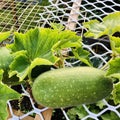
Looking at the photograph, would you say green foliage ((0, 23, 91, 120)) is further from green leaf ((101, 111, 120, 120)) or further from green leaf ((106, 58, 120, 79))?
green leaf ((101, 111, 120, 120))

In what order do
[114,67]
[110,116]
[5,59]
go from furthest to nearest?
[110,116] → [5,59] → [114,67]

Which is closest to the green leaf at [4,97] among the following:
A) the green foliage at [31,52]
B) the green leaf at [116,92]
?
the green foliage at [31,52]

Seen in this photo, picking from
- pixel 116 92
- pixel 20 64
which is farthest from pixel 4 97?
pixel 116 92

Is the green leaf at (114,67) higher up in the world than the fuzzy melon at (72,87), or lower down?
higher up

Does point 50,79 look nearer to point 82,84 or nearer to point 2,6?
point 82,84

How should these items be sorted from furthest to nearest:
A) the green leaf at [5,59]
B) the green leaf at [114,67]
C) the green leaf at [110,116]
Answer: the green leaf at [110,116] < the green leaf at [5,59] < the green leaf at [114,67]

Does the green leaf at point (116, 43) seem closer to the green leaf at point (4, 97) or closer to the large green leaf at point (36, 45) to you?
the large green leaf at point (36, 45)

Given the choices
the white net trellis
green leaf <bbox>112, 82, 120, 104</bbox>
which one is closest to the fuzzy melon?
green leaf <bbox>112, 82, 120, 104</bbox>

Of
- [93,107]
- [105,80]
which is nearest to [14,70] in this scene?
[105,80]

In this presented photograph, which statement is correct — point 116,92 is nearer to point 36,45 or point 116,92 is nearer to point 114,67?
point 114,67
